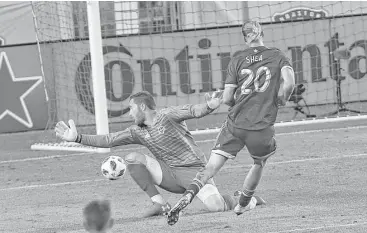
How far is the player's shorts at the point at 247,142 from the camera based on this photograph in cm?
860

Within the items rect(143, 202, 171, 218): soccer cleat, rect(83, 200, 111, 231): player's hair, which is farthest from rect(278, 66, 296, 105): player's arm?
rect(83, 200, 111, 231): player's hair

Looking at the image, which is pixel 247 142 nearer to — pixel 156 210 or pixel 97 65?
pixel 156 210

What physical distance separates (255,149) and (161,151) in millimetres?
1090

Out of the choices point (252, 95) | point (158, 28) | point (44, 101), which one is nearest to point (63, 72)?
point (44, 101)

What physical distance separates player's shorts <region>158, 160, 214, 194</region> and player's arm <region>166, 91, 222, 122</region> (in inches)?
20.6

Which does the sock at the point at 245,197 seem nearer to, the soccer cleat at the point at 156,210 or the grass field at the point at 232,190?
the grass field at the point at 232,190

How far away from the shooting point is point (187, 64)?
1912cm

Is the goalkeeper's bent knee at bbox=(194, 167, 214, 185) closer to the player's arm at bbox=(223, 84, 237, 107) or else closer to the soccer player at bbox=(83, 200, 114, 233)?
the player's arm at bbox=(223, 84, 237, 107)

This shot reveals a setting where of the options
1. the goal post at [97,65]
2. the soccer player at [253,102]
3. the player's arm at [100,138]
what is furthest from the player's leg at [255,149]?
the goal post at [97,65]

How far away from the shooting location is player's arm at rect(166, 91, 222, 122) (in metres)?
8.44

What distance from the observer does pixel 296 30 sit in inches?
764

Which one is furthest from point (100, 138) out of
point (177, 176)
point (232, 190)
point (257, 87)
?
point (232, 190)

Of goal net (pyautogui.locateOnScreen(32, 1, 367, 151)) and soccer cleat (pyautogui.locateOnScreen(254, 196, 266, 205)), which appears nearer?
soccer cleat (pyautogui.locateOnScreen(254, 196, 266, 205))

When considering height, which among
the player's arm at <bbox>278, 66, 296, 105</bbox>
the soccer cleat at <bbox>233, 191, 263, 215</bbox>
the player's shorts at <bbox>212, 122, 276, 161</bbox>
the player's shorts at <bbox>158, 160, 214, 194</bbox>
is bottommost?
the soccer cleat at <bbox>233, 191, 263, 215</bbox>
